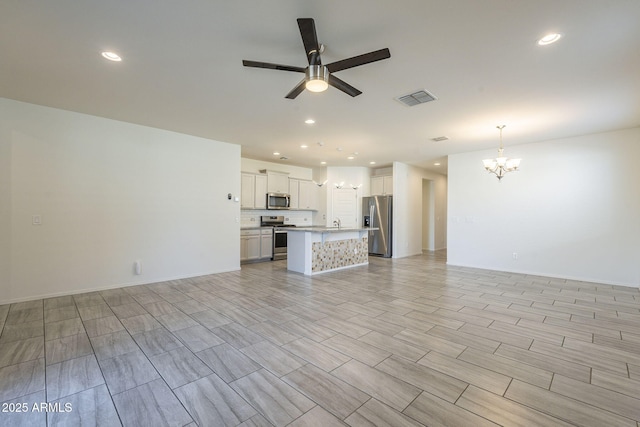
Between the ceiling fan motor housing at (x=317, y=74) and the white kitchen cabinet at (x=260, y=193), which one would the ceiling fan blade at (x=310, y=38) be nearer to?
the ceiling fan motor housing at (x=317, y=74)

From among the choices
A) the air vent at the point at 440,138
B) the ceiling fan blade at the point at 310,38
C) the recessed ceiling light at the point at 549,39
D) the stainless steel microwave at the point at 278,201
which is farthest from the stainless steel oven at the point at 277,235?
the recessed ceiling light at the point at 549,39

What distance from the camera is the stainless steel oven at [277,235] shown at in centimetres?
744

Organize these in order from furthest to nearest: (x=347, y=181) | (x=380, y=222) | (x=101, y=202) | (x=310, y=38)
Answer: (x=347, y=181), (x=380, y=222), (x=101, y=202), (x=310, y=38)

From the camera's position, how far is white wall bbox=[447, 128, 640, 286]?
191 inches

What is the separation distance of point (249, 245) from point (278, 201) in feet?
5.08

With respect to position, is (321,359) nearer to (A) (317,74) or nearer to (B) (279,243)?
(A) (317,74)

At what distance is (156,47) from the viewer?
98.4 inches

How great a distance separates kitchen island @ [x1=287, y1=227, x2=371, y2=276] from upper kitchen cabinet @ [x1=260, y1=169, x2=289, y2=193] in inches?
79.4

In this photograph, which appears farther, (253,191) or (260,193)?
(260,193)

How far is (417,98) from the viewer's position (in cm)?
351

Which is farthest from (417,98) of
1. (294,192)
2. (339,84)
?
(294,192)

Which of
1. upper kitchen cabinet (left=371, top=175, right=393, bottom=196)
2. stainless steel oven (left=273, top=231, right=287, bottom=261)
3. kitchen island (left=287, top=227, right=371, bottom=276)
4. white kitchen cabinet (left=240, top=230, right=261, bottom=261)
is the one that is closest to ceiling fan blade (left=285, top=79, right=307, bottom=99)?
kitchen island (left=287, top=227, right=371, bottom=276)

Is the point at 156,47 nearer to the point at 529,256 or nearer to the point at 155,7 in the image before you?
the point at 155,7

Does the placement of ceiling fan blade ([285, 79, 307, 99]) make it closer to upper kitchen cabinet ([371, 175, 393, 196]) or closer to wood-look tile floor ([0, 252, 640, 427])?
wood-look tile floor ([0, 252, 640, 427])
